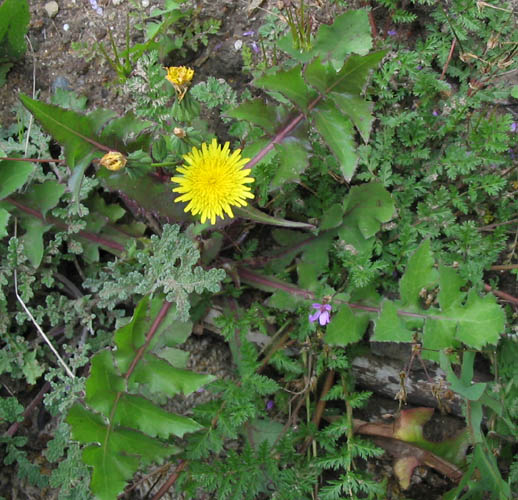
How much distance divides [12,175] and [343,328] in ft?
5.20

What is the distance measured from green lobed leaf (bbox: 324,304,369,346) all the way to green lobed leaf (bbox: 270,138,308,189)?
24.0 inches

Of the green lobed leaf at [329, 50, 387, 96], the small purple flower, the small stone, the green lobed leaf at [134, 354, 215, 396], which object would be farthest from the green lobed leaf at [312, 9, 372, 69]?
the small stone

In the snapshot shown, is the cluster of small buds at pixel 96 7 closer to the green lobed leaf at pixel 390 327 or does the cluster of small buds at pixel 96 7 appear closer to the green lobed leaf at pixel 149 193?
the green lobed leaf at pixel 149 193

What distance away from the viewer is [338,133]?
201 cm

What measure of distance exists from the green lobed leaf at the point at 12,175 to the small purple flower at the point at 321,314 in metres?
1.37

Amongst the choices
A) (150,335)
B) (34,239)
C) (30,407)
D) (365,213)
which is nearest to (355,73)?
(365,213)

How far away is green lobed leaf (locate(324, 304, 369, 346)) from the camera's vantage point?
7.20ft

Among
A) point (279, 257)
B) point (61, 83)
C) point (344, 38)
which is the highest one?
point (344, 38)

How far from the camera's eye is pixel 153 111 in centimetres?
206

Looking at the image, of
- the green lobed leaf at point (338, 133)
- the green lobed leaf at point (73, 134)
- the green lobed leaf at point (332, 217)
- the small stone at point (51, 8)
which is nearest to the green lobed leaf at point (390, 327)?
the green lobed leaf at point (332, 217)

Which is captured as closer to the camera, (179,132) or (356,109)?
(179,132)

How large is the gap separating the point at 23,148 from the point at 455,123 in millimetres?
2003

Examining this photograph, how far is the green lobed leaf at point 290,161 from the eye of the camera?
2.02 m

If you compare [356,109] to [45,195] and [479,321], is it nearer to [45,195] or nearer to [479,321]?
[479,321]
